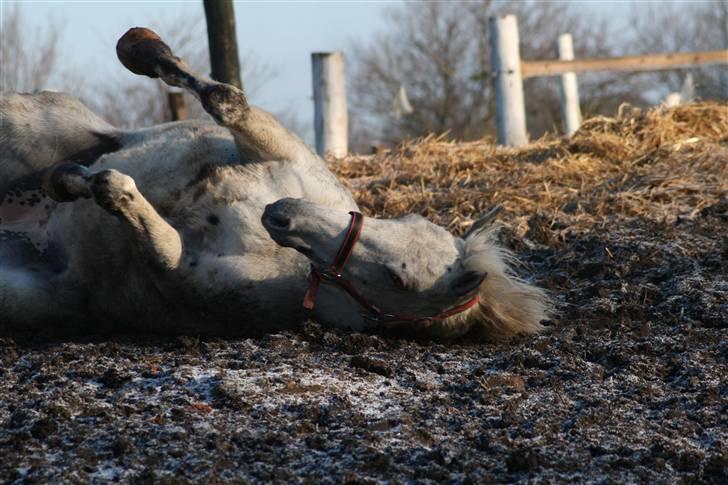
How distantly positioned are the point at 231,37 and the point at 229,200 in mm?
3327

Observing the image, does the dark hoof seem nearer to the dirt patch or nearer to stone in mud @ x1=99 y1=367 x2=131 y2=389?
the dirt patch

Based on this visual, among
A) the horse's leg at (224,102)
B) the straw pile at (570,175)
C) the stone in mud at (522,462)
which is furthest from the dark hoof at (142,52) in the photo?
the stone in mud at (522,462)

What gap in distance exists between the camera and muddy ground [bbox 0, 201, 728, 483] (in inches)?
119

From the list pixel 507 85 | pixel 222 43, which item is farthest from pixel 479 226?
pixel 507 85

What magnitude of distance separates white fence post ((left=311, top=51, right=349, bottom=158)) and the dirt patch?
454cm

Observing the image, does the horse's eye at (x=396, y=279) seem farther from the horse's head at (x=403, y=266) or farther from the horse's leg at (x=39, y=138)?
the horse's leg at (x=39, y=138)

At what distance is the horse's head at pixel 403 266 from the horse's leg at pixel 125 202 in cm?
49

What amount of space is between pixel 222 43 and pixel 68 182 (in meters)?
3.25

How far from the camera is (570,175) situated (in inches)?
292

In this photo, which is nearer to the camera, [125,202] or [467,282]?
[125,202]

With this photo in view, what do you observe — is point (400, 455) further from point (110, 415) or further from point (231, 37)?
point (231, 37)

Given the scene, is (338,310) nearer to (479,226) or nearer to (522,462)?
(479,226)

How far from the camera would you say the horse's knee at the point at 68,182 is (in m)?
4.40

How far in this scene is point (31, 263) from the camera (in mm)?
4906
